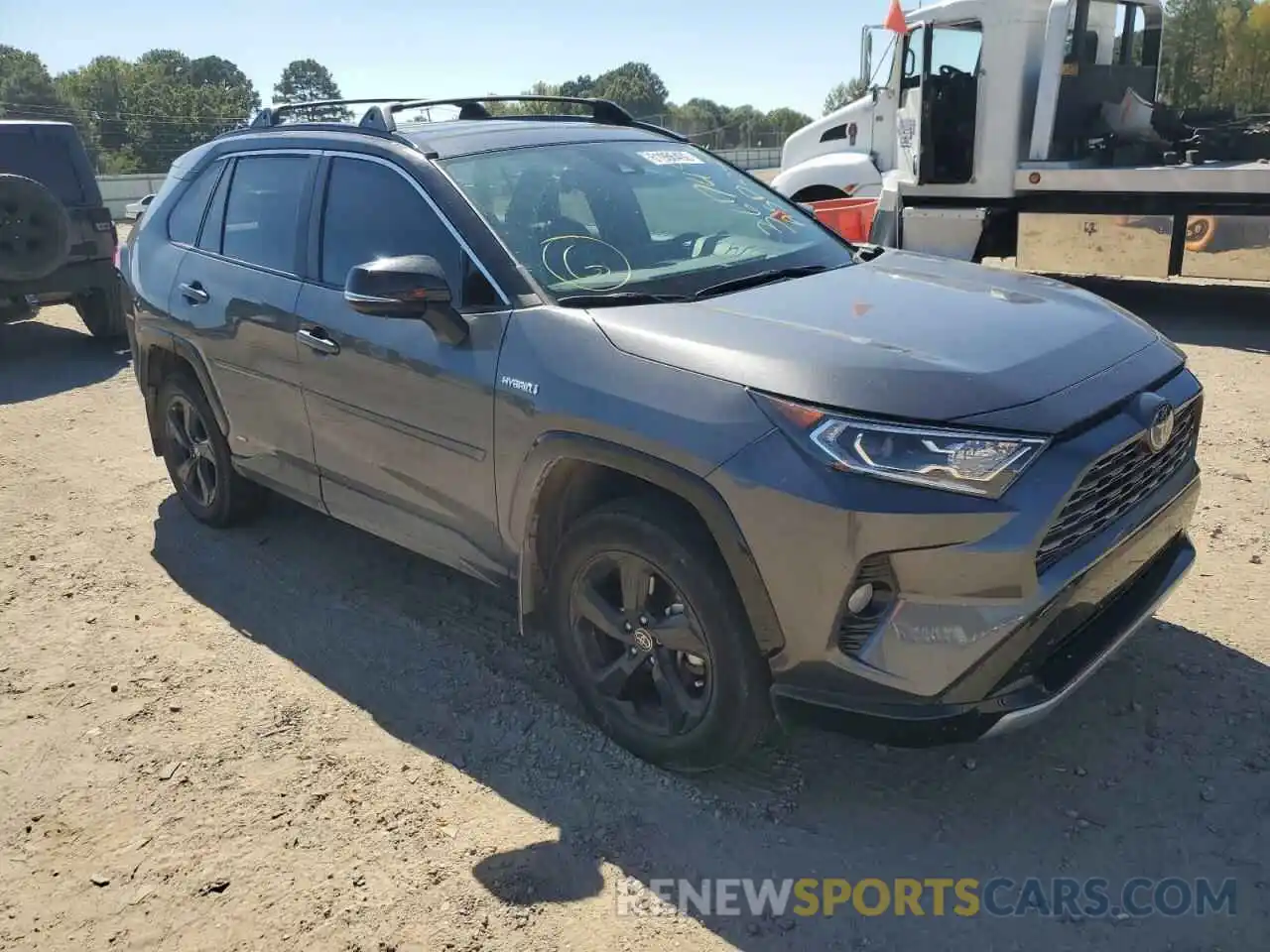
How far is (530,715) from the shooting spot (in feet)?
11.3

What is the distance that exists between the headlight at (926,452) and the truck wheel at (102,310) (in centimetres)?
916

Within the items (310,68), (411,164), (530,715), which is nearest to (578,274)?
(411,164)

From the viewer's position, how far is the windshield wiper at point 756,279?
3.26 metres

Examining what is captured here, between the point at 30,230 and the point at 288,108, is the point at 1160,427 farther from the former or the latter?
the point at 30,230

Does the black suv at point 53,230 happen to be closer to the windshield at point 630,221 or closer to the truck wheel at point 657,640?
the windshield at point 630,221

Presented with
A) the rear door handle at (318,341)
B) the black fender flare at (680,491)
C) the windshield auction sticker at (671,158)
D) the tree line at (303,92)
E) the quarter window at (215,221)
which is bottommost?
the black fender flare at (680,491)

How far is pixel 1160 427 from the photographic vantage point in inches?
110

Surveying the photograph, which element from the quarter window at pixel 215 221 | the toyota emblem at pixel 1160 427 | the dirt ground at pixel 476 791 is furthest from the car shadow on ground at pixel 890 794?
the quarter window at pixel 215 221

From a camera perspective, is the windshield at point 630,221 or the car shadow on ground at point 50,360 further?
the car shadow on ground at point 50,360

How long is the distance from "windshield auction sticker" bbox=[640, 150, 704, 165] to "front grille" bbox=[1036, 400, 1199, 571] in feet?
6.99

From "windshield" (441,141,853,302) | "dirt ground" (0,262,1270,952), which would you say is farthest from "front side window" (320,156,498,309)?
"dirt ground" (0,262,1270,952)

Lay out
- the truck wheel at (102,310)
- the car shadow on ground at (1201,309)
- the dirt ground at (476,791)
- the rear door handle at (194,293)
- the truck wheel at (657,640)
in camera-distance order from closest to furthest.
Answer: the dirt ground at (476,791) < the truck wheel at (657,640) < the rear door handle at (194,293) < the car shadow on ground at (1201,309) < the truck wheel at (102,310)

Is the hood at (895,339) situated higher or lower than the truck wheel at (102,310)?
higher

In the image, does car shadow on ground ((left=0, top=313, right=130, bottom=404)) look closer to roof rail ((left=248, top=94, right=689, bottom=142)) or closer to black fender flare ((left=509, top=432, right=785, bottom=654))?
roof rail ((left=248, top=94, right=689, bottom=142))
